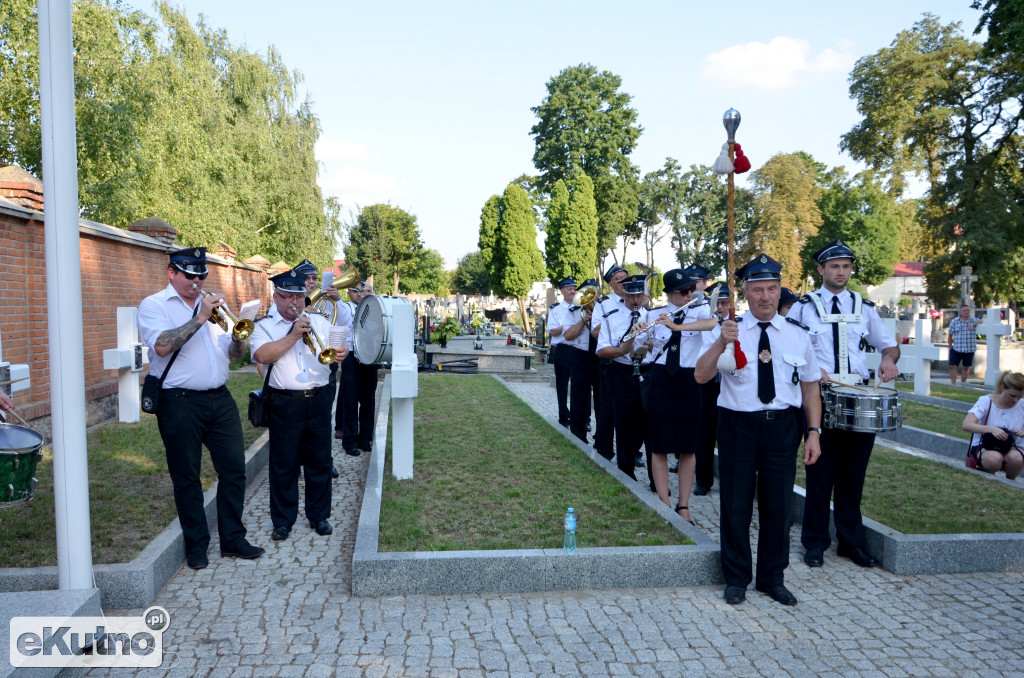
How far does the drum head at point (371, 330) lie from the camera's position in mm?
7230

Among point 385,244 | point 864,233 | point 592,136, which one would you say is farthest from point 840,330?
point 864,233

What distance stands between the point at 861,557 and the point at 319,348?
4402mm

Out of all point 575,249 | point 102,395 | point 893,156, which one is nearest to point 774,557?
point 102,395

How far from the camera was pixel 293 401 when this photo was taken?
5742 mm

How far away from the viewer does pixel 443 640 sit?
404 cm

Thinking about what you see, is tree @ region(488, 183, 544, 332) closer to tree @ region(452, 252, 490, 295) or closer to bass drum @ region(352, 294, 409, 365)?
bass drum @ region(352, 294, 409, 365)

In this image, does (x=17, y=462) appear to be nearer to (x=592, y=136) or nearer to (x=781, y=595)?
(x=781, y=595)

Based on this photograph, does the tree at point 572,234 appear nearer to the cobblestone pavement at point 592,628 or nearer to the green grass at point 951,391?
the green grass at point 951,391

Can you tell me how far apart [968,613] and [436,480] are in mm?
4420

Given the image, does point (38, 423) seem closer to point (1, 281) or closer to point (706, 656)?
point (1, 281)

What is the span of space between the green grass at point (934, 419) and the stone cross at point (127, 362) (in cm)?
1064

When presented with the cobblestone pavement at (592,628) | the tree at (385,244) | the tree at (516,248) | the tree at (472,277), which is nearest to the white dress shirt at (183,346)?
the cobblestone pavement at (592,628)

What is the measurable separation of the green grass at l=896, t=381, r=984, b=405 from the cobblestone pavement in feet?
31.4

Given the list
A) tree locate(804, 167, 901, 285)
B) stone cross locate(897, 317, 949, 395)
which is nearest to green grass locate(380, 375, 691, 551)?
stone cross locate(897, 317, 949, 395)
